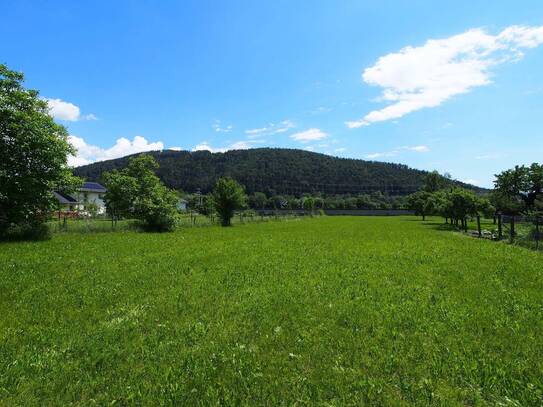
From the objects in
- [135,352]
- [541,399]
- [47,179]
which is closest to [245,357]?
[135,352]

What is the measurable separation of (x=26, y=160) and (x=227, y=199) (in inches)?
926

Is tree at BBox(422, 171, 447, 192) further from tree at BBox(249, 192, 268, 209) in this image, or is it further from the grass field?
the grass field

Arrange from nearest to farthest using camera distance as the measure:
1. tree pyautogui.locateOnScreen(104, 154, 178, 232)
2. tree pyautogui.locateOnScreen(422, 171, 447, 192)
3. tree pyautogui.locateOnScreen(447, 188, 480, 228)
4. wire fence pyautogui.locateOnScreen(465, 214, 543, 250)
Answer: wire fence pyautogui.locateOnScreen(465, 214, 543, 250), tree pyautogui.locateOnScreen(104, 154, 178, 232), tree pyautogui.locateOnScreen(447, 188, 480, 228), tree pyautogui.locateOnScreen(422, 171, 447, 192)

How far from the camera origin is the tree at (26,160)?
719 inches

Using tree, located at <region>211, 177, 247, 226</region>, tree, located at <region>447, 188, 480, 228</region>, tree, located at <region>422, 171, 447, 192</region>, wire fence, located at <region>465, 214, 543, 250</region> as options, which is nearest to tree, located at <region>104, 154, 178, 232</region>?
tree, located at <region>211, 177, 247, 226</region>

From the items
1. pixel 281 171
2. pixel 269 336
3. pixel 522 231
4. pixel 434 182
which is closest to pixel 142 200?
pixel 269 336

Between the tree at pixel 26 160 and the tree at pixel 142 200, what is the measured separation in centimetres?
847

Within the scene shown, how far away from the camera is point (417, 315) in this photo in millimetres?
6535

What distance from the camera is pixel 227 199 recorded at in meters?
40.8

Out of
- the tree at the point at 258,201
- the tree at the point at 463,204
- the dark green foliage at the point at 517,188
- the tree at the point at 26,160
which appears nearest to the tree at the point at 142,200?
the tree at the point at 26,160

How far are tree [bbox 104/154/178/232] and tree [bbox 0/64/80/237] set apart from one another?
847 centimetres

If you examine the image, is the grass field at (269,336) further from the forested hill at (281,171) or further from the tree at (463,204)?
the forested hill at (281,171)

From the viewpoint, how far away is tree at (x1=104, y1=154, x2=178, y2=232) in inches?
1115

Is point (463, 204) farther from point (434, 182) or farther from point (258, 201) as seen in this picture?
point (258, 201)
